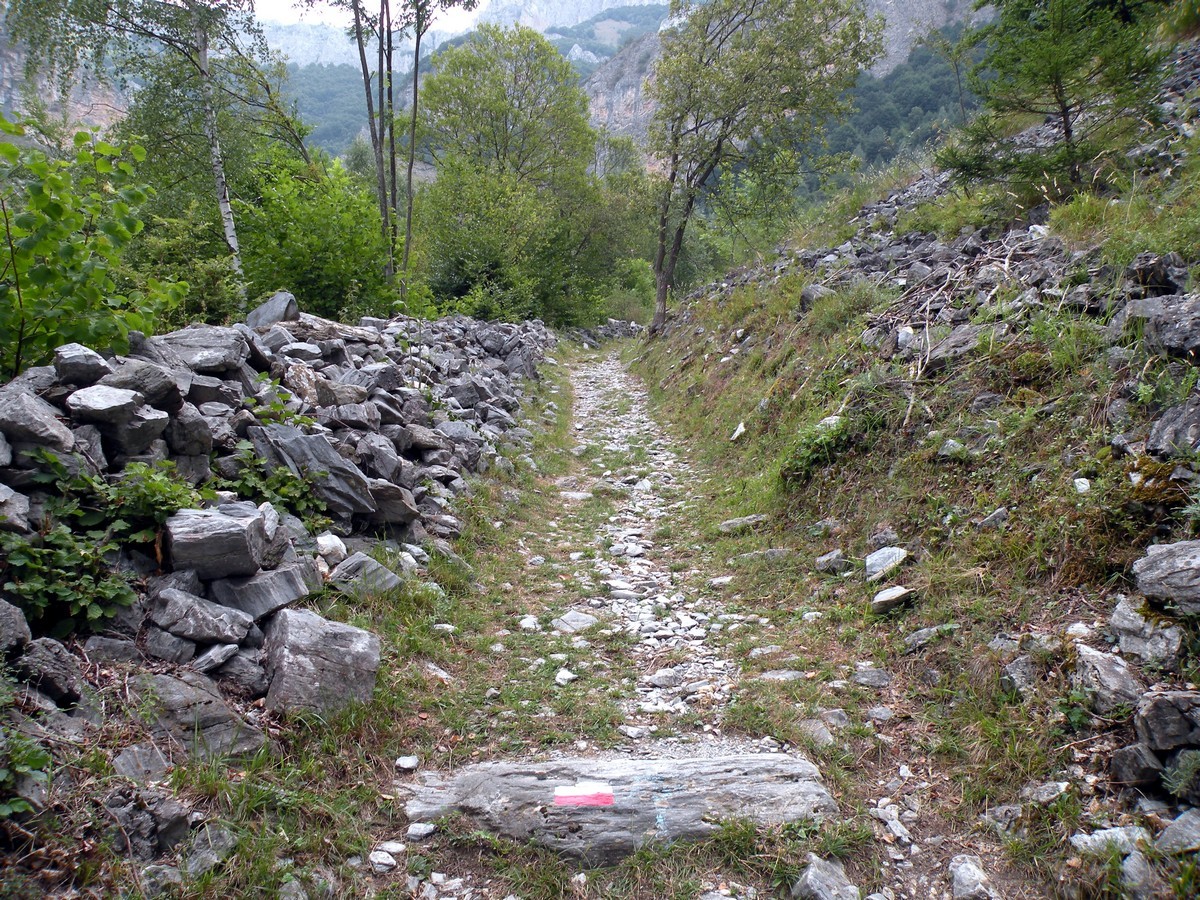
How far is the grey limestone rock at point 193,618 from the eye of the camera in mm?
3686

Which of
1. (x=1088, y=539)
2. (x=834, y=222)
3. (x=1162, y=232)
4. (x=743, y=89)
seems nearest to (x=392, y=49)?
(x=743, y=89)

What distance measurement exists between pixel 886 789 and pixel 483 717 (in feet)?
8.20

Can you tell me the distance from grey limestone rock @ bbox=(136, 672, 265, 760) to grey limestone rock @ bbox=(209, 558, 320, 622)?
65cm

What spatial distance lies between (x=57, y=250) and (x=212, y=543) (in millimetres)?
2433

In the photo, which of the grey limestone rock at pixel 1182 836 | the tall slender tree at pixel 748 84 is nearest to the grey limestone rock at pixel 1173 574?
the grey limestone rock at pixel 1182 836

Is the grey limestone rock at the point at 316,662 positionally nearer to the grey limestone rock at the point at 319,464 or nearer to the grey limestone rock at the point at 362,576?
the grey limestone rock at the point at 362,576

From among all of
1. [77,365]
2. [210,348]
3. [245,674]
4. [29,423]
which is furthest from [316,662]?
[210,348]

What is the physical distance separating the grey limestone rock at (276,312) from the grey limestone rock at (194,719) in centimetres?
684

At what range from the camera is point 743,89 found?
1850cm

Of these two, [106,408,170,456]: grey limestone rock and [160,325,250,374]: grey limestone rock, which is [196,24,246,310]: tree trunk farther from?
[106,408,170,456]: grey limestone rock

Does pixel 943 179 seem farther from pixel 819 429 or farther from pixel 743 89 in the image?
pixel 819 429

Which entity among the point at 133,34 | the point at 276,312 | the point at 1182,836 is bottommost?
the point at 1182,836

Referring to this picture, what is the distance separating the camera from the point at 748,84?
1856cm

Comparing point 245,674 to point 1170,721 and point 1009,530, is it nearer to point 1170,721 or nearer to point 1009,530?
point 1170,721
